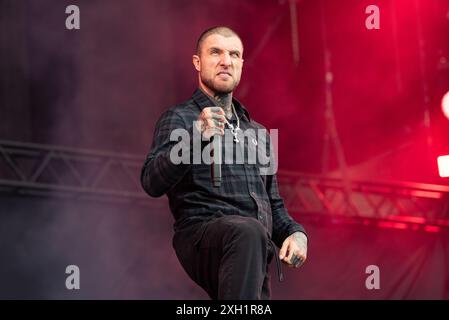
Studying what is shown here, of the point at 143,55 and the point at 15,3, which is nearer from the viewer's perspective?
the point at 15,3

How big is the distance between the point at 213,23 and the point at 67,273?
7.63 feet

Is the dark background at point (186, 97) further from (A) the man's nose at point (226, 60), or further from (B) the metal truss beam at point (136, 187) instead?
(A) the man's nose at point (226, 60)

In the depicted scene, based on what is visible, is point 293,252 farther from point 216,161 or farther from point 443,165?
point 443,165

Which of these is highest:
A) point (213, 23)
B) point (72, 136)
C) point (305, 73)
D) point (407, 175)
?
point (213, 23)

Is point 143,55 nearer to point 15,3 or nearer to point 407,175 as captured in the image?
point 15,3

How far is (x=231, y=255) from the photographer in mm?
2123

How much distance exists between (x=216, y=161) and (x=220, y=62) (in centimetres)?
41

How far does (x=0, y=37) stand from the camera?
19.5 feet

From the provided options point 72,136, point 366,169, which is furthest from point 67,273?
point 366,169

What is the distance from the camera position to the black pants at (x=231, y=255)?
2090 millimetres

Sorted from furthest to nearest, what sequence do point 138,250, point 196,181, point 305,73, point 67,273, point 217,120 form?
point 305,73
point 138,250
point 67,273
point 196,181
point 217,120

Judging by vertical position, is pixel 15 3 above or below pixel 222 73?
above

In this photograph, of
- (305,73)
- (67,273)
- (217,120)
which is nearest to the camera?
(217,120)

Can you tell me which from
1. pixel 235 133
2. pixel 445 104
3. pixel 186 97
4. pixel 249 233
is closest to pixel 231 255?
pixel 249 233
